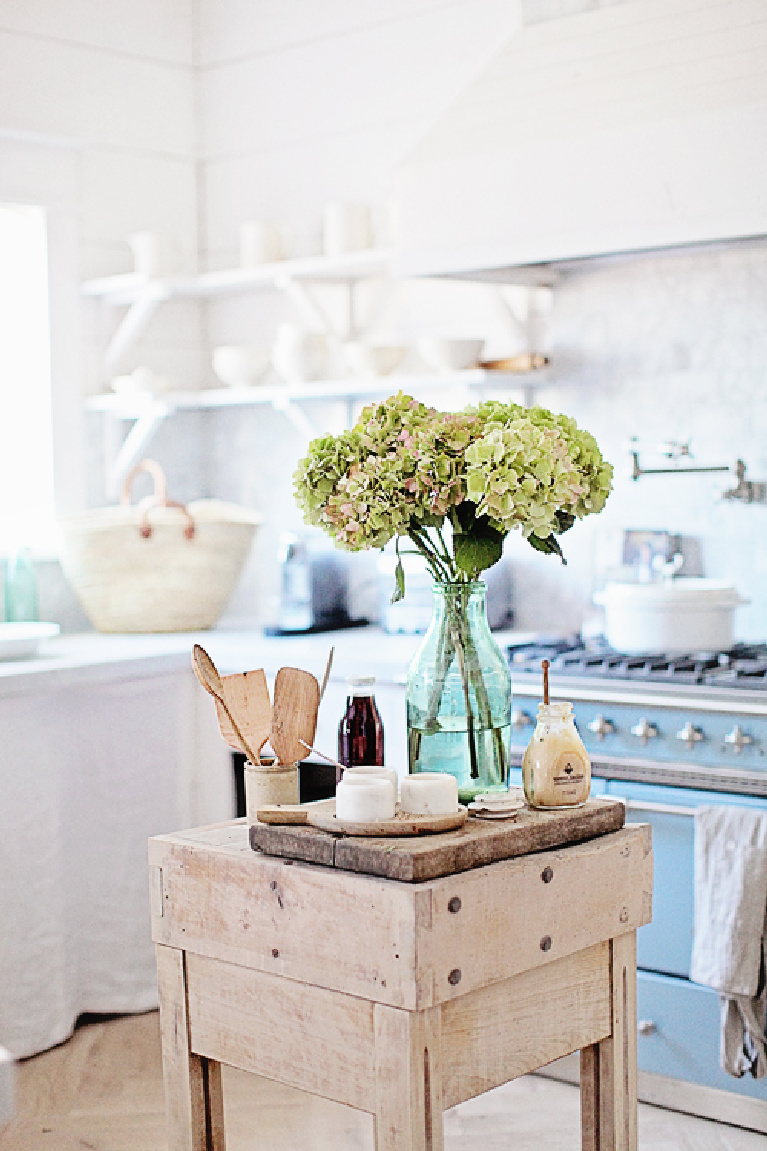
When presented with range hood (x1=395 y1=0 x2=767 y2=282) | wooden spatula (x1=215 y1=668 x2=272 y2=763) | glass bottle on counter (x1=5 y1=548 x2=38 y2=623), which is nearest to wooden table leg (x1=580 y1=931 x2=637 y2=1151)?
wooden spatula (x1=215 y1=668 x2=272 y2=763)

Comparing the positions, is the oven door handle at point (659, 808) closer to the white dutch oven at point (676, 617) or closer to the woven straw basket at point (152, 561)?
A: the white dutch oven at point (676, 617)

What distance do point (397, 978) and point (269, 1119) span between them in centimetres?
161

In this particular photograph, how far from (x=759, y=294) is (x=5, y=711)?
197 centimetres

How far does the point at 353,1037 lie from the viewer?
1601mm

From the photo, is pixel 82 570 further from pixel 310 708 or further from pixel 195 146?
pixel 310 708

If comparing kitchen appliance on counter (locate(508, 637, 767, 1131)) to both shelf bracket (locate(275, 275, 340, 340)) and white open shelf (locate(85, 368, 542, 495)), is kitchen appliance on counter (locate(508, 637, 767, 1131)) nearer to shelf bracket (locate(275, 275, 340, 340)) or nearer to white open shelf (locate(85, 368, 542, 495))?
white open shelf (locate(85, 368, 542, 495))

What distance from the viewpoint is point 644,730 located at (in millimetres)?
2953

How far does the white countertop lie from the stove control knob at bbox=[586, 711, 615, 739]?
0.44 metres

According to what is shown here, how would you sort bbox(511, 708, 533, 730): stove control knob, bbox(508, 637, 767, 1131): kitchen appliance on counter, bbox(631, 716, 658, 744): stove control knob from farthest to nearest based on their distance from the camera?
bbox(511, 708, 533, 730): stove control knob < bbox(631, 716, 658, 744): stove control knob < bbox(508, 637, 767, 1131): kitchen appliance on counter

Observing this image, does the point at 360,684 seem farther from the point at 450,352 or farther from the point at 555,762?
the point at 450,352

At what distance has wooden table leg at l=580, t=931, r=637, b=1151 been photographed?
181 cm

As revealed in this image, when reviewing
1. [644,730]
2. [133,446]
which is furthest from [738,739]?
[133,446]

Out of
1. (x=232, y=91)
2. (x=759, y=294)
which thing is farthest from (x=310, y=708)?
(x=232, y=91)

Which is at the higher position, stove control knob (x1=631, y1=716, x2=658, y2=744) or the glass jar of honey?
the glass jar of honey
